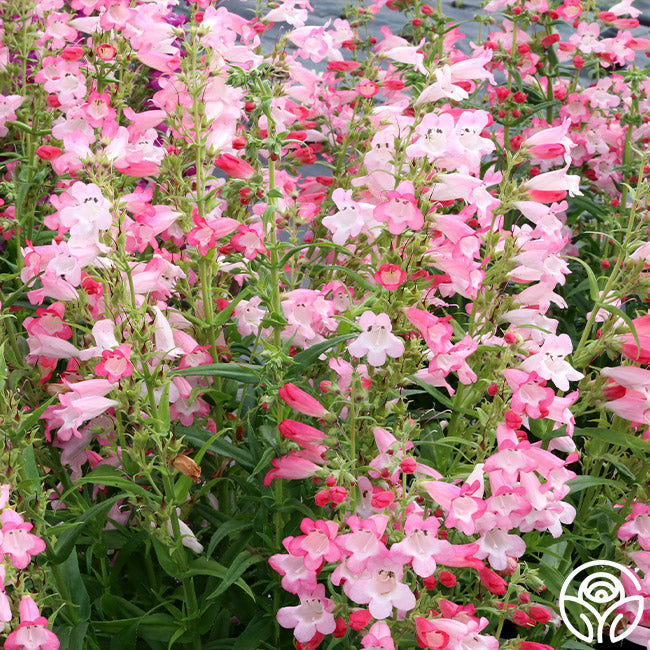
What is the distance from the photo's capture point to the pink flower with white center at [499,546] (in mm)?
1737

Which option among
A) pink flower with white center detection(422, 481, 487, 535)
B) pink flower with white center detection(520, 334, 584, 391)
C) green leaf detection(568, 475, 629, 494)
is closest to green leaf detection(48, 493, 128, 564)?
pink flower with white center detection(422, 481, 487, 535)

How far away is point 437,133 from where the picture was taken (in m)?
1.71

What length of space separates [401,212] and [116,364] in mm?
587

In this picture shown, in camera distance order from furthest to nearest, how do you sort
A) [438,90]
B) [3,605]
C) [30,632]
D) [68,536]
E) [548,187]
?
[548,187] < [438,90] < [68,536] < [30,632] < [3,605]

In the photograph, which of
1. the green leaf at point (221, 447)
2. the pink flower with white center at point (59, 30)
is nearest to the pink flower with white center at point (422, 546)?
the green leaf at point (221, 447)

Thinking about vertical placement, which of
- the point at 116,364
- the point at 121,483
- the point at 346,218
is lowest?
the point at 121,483

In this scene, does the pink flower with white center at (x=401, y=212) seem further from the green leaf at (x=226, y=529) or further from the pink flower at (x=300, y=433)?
the green leaf at (x=226, y=529)

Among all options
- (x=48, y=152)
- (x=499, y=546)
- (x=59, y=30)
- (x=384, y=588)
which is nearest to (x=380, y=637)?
(x=384, y=588)

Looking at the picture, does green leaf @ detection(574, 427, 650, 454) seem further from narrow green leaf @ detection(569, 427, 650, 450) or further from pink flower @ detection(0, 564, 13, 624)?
pink flower @ detection(0, 564, 13, 624)

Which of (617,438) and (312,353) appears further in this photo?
(617,438)

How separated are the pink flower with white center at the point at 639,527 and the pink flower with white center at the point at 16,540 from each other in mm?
1329

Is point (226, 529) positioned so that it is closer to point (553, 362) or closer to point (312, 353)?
point (312, 353)

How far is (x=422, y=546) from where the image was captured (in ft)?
4.92

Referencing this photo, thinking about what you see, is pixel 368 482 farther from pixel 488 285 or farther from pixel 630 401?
pixel 630 401
